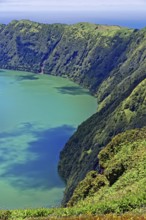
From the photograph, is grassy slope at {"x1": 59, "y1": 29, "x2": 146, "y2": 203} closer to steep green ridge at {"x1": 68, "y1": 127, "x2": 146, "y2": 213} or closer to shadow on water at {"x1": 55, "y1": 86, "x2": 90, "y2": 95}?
steep green ridge at {"x1": 68, "y1": 127, "x2": 146, "y2": 213}

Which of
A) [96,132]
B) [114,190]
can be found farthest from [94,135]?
[114,190]

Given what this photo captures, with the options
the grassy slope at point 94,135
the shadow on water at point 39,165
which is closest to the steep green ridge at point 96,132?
the grassy slope at point 94,135

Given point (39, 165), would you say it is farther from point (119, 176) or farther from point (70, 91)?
point (70, 91)

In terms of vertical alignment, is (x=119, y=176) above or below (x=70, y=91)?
below

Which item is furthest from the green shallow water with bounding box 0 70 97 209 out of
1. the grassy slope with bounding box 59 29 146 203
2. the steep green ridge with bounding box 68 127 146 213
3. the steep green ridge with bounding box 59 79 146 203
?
the steep green ridge with bounding box 68 127 146 213

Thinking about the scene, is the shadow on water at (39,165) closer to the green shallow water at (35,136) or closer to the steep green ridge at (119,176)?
the green shallow water at (35,136)

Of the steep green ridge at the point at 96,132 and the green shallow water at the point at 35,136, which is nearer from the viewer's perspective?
the green shallow water at the point at 35,136

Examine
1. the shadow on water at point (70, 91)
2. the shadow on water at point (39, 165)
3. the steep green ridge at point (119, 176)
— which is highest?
the shadow on water at point (70, 91)

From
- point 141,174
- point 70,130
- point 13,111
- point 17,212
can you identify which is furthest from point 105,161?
point 13,111
